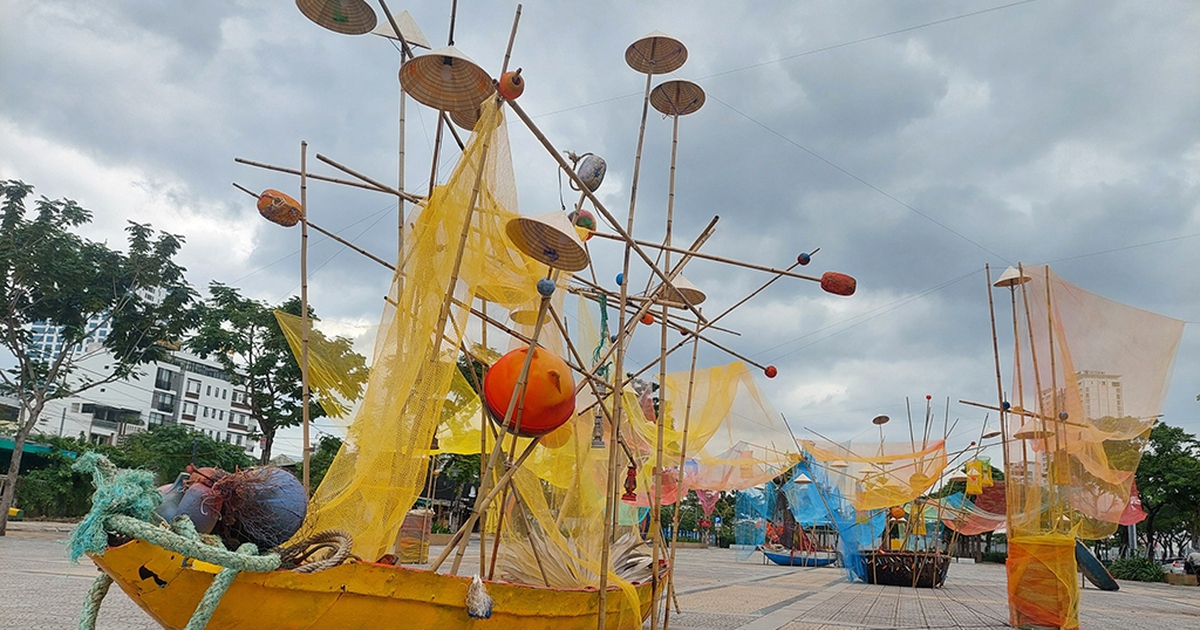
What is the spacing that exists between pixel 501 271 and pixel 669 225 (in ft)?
9.11

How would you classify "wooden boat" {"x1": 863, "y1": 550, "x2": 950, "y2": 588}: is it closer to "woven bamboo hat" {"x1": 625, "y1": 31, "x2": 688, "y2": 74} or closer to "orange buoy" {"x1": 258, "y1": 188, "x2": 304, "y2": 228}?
"woven bamboo hat" {"x1": 625, "y1": 31, "x2": 688, "y2": 74}

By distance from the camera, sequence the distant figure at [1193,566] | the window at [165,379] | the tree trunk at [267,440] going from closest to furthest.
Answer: the tree trunk at [267,440]
the distant figure at [1193,566]
the window at [165,379]

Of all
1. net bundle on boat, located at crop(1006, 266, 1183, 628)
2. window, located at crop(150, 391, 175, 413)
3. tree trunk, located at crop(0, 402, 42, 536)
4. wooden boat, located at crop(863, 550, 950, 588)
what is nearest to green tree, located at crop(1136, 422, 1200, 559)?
wooden boat, located at crop(863, 550, 950, 588)

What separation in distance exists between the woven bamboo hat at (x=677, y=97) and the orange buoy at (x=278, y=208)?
354cm

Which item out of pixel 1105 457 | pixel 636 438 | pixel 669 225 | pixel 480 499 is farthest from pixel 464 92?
pixel 1105 457

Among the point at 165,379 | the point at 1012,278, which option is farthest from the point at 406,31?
the point at 165,379

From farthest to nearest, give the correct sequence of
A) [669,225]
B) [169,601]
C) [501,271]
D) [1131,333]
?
[1131,333] → [669,225] → [501,271] → [169,601]

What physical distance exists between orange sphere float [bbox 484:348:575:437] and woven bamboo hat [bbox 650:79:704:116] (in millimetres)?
3305

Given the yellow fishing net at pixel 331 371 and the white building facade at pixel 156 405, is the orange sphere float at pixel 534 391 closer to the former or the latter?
the yellow fishing net at pixel 331 371

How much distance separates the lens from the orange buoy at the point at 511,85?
14.7 feet

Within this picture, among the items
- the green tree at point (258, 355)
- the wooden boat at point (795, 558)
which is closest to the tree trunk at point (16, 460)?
the green tree at point (258, 355)

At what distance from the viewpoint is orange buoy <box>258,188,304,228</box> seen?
4.94 meters

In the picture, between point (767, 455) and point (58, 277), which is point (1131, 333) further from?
point (58, 277)

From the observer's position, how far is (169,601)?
10.7 feet
